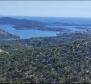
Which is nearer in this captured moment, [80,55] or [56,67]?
[56,67]


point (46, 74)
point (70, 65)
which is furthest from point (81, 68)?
point (46, 74)

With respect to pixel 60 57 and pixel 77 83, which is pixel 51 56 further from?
pixel 77 83

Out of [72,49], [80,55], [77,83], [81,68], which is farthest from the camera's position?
[72,49]

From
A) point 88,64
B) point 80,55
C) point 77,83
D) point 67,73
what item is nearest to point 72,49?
point 80,55

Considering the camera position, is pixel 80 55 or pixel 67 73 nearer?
pixel 67 73

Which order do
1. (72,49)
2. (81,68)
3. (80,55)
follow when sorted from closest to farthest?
(81,68) → (80,55) → (72,49)

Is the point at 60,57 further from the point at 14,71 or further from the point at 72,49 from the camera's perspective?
the point at 14,71

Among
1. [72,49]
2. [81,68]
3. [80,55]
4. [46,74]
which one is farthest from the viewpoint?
[72,49]

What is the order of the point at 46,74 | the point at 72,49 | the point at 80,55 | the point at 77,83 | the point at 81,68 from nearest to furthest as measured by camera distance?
the point at 77,83 < the point at 46,74 < the point at 81,68 < the point at 80,55 < the point at 72,49

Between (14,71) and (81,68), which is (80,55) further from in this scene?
(14,71)
